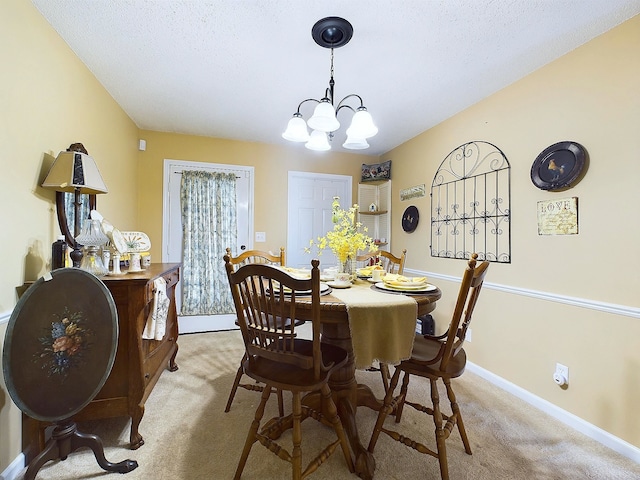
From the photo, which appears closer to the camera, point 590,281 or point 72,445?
point 72,445

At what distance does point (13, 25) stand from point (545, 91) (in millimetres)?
3190

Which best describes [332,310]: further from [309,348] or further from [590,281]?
[590,281]

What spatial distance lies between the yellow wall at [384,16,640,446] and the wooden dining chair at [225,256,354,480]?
1.57 meters

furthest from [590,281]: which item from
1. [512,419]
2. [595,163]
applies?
[512,419]

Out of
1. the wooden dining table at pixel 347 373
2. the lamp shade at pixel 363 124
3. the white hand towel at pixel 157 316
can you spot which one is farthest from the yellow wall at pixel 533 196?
the lamp shade at pixel 363 124

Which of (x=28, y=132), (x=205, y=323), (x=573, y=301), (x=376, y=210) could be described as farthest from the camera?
(x=376, y=210)

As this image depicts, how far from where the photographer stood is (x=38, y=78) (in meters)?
1.60

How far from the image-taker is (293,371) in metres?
1.34

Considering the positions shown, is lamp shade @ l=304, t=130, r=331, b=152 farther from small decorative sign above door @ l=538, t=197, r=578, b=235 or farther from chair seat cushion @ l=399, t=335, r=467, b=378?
small decorative sign above door @ l=538, t=197, r=578, b=235

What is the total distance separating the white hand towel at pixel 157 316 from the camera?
1.72 m

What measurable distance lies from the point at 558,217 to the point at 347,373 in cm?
177

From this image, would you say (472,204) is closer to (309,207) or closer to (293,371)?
(309,207)

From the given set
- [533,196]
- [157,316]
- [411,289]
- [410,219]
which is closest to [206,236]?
[157,316]

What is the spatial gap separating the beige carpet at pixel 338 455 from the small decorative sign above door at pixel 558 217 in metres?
1.26
